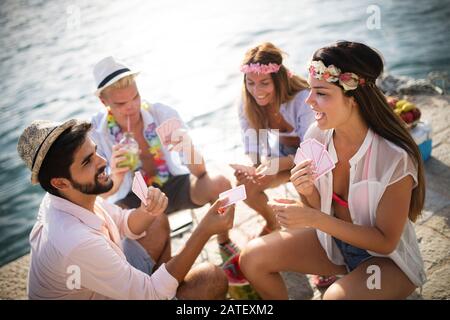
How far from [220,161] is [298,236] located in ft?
7.95

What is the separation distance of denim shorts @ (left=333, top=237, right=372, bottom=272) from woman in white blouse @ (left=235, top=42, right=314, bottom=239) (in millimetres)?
956

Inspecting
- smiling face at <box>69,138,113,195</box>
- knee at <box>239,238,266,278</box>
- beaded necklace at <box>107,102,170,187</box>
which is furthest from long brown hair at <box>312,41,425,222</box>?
beaded necklace at <box>107,102,170,187</box>

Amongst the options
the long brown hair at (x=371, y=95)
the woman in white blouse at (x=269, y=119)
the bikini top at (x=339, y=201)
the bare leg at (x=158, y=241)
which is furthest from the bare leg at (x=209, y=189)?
the long brown hair at (x=371, y=95)

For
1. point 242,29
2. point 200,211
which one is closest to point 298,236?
point 200,211

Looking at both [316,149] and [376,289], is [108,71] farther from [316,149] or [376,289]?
[376,289]

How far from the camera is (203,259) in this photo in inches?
132

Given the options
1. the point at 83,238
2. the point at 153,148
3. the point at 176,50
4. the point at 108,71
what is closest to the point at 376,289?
the point at 83,238

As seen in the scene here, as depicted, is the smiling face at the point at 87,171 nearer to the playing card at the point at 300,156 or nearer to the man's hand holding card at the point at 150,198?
the man's hand holding card at the point at 150,198

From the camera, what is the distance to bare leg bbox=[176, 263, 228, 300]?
2.44 meters

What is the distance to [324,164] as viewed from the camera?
2232 mm

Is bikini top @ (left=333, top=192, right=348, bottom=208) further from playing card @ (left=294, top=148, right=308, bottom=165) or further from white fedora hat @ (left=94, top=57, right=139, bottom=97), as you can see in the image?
white fedora hat @ (left=94, top=57, right=139, bottom=97)

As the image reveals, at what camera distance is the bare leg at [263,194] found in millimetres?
3273

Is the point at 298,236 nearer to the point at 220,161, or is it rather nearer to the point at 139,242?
the point at 139,242

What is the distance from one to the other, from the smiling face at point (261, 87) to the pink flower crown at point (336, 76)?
44.2 inches
